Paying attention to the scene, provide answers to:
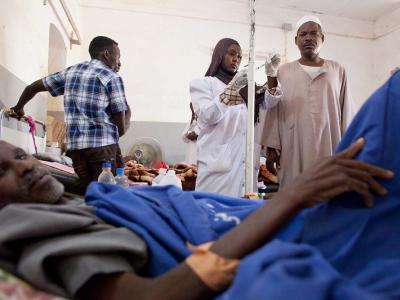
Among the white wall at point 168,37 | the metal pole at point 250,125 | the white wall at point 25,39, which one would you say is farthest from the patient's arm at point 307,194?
the white wall at point 168,37

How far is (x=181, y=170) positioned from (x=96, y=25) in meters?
2.59

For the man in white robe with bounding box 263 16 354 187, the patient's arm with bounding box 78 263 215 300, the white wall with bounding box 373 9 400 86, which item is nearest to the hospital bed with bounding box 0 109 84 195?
the man in white robe with bounding box 263 16 354 187

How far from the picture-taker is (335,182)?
74 cm

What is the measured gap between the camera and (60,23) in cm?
404

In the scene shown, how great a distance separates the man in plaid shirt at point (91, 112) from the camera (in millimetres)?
2521

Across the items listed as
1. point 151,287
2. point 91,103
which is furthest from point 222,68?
point 151,287

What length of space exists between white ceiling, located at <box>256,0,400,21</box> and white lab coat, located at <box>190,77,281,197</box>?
357cm

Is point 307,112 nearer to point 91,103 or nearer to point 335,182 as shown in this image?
point 91,103

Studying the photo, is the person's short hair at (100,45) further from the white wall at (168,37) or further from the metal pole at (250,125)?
the white wall at (168,37)

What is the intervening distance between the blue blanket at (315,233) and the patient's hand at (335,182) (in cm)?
3

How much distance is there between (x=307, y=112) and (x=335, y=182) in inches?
63.4

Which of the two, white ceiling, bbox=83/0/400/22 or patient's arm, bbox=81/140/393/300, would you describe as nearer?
patient's arm, bbox=81/140/393/300

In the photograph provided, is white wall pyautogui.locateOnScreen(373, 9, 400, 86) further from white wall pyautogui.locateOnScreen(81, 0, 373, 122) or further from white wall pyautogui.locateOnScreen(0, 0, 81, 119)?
white wall pyautogui.locateOnScreen(0, 0, 81, 119)

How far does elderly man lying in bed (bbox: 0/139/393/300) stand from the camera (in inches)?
26.8
